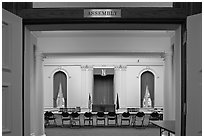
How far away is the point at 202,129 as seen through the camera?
3.20 meters

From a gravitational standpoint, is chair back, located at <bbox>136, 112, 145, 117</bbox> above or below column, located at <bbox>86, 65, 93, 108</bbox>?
below

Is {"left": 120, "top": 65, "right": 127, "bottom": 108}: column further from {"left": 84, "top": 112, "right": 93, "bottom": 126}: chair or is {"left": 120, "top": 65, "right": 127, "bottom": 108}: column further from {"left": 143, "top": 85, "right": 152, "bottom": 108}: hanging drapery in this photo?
{"left": 84, "top": 112, "right": 93, "bottom": 126}: chair

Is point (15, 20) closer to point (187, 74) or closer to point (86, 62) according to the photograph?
point (187, 74)

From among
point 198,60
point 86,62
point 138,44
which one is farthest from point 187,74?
point 86,62

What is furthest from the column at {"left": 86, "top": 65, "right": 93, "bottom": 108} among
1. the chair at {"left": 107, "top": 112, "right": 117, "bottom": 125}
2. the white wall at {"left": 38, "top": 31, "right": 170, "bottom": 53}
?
the white wall at {"left": 38, "top": 31, "right": 170, "bottom": 53}

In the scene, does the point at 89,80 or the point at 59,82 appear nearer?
the point at 89,80

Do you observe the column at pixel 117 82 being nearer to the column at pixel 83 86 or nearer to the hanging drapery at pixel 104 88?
the hanging drapery at pixel 104 88

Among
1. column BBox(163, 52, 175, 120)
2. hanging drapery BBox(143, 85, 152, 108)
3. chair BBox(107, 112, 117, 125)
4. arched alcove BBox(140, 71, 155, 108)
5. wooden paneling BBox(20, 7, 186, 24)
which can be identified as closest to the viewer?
wooden paneling BBox(20, 7, 186, 24)

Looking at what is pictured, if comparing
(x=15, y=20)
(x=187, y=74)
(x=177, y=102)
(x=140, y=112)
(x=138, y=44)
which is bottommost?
(x=140, y=112)

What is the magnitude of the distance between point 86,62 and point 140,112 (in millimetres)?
4016

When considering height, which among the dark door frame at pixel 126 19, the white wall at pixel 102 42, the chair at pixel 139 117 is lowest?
the chair at pixel 139 117

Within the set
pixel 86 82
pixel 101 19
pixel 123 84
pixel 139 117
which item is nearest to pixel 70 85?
pixel 86 82

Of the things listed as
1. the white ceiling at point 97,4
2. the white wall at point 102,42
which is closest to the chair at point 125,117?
the white wall at point 102,42

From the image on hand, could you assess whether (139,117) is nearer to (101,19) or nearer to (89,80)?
(89,80)
